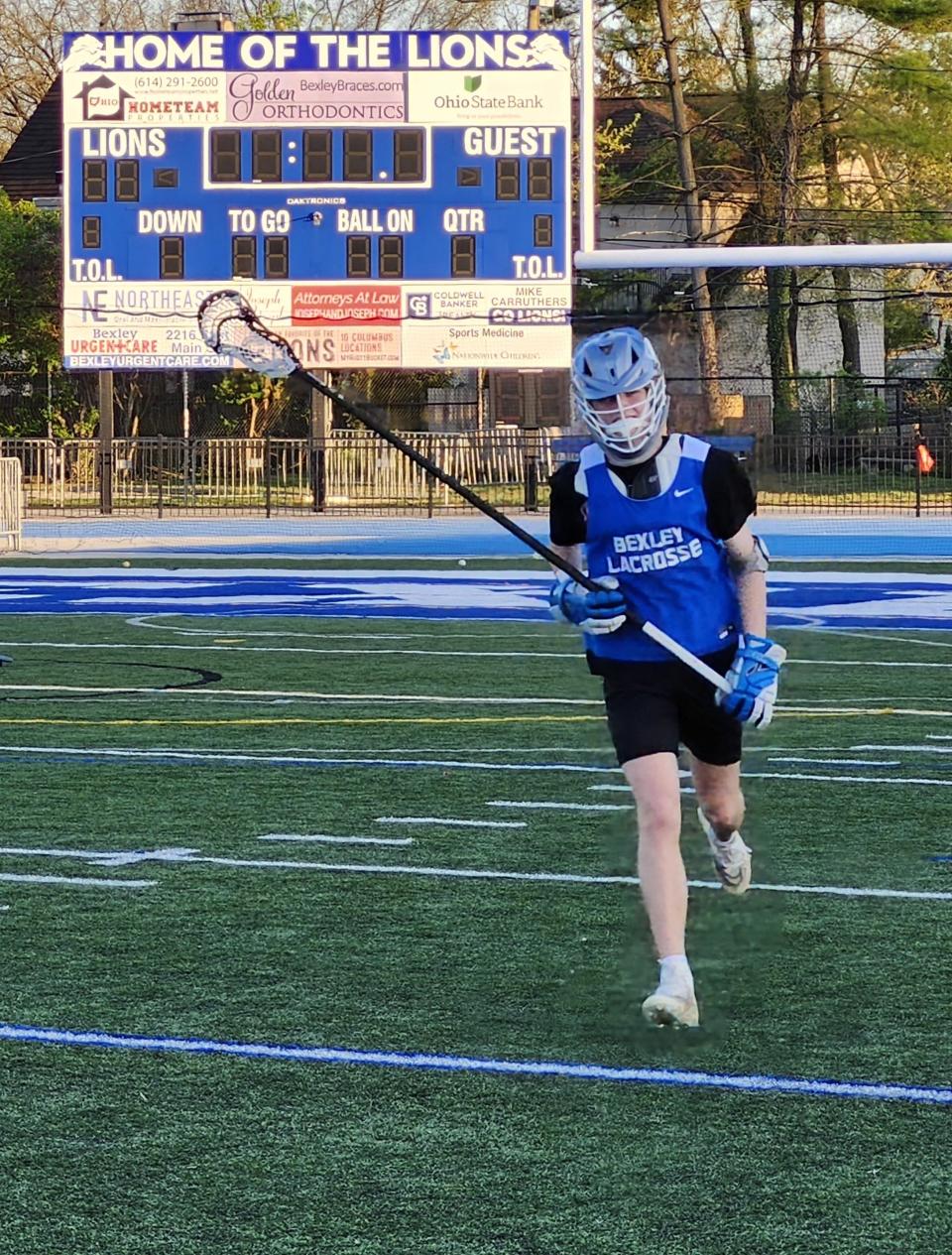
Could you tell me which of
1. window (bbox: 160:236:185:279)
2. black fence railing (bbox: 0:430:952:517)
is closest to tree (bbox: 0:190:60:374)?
black fence railing (bbox: 0:430:952:517)

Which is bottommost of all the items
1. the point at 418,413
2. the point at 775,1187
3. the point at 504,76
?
the point at 775,1187

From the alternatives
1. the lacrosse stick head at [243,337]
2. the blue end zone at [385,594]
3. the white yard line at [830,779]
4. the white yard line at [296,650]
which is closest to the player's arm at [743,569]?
the lacrosse stick head at [243,337]

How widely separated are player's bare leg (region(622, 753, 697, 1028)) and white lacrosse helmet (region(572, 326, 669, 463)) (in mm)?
795

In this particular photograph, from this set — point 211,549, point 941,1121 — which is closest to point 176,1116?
point 941,1121

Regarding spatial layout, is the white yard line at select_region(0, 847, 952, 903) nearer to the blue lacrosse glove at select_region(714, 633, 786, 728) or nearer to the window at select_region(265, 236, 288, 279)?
the blue lacrosse glove at select_region(714, 633, 786, 728)

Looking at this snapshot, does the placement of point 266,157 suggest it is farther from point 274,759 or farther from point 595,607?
point 595,607

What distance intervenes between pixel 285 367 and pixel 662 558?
1.08m

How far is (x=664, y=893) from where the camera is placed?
5414 millimetres

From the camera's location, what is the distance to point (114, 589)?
73.4 ft

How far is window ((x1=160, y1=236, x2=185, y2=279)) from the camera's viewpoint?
112ft

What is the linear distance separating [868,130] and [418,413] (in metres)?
10.7

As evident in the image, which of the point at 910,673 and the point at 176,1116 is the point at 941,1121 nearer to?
the point at 176,1116

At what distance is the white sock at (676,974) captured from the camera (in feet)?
17.5

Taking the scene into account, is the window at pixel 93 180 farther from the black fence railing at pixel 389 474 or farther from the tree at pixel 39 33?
the tree at pixel 39 33
